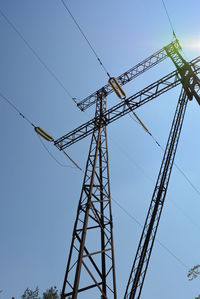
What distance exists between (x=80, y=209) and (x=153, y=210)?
8.38 m

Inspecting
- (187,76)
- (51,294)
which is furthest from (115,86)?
(51,294)

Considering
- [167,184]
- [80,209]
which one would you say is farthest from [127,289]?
[80,209]

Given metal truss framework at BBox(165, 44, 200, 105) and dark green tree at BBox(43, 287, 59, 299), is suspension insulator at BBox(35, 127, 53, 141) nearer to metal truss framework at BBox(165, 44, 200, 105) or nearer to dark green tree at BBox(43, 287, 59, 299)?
metal truss framework at BBox(165, 44, 200, 105)

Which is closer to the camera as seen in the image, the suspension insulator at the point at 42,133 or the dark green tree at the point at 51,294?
the suspension insulator at the point at 42,133

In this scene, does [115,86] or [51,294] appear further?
[51,294]

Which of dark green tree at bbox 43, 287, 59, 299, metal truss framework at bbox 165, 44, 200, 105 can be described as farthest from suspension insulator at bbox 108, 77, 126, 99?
dark green tree at bbox 43, 287, 59, 299

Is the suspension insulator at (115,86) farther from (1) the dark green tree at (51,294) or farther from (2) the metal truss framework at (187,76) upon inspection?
(1) the dark green tree at (51,294)

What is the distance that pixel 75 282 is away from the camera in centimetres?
708

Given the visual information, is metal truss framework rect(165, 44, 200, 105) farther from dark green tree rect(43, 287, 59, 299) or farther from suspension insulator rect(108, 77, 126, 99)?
dark green tree rect(43, 287, 59, 299)

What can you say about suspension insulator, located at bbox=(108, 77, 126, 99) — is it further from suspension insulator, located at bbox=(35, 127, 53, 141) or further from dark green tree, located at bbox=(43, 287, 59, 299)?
dark green tree, located at bbox=(43, 287, 59, 299)

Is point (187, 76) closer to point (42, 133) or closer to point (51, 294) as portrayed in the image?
point (42, 133)

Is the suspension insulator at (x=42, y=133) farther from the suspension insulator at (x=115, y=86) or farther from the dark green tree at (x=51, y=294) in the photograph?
the dark green tree at (x=51, y=294)

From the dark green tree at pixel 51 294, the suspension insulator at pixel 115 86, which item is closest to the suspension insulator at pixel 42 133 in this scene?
the suspension insulator at pixel 115 86

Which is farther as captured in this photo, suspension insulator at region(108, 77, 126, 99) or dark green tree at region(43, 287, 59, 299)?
dark green tree at region(43, 287, 59, 299)
